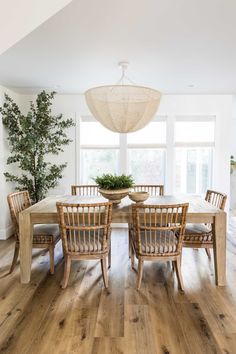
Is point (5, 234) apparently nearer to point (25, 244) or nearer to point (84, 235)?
point (25, 244)

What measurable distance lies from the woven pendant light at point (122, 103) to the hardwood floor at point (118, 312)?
176 centimetres

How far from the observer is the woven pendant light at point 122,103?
2.63 m

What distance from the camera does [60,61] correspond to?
3.16 m

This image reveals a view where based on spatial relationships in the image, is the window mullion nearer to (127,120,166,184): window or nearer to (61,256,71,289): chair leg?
(127,120,166,184): window

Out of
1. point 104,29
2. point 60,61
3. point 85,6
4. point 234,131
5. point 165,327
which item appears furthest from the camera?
point 234,131

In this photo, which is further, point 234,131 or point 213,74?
point 234,131

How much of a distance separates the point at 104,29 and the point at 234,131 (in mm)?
5933

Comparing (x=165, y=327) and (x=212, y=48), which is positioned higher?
(x=212, y=48)

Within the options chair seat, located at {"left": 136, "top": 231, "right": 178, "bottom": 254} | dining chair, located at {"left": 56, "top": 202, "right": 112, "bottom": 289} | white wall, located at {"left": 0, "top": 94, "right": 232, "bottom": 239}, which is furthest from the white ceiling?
chair seat, located at {"left": 136, "top": 231, "right": 178, "bottom": 254}

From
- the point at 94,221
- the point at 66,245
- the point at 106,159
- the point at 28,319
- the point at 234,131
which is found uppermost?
the point at 234,131

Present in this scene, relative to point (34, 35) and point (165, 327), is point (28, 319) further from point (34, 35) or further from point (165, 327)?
point (34, 35)

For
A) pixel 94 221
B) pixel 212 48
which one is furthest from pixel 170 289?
pixel 212 48

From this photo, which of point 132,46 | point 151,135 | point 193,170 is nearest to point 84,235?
point 132,46

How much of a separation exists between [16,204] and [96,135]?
229cm
